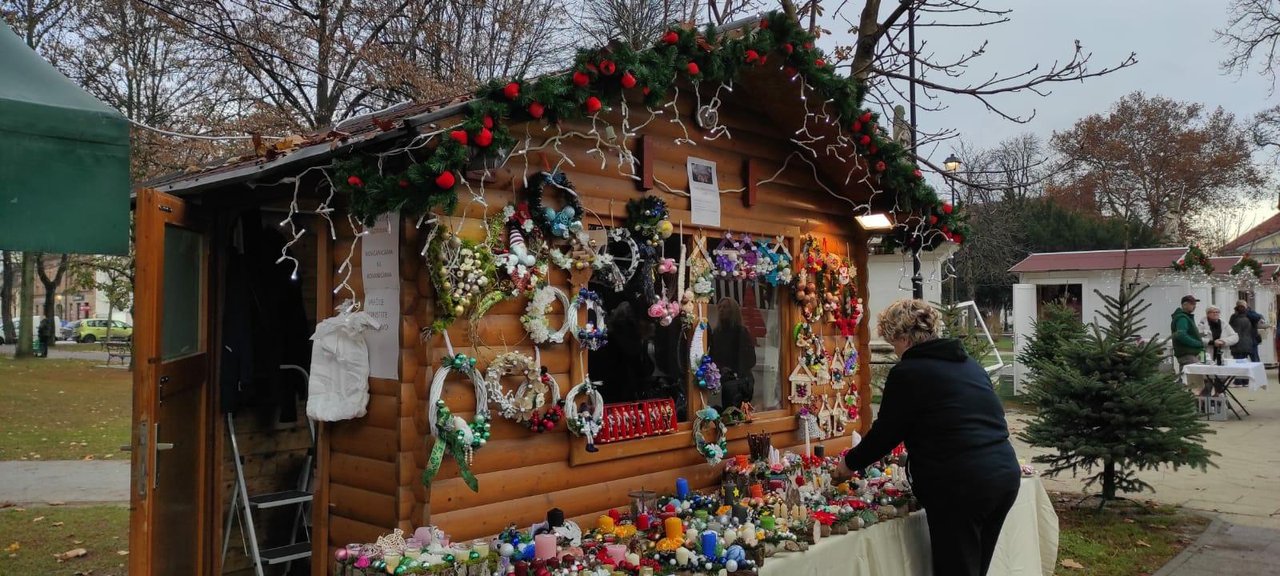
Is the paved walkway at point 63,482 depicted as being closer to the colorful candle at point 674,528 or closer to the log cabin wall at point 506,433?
the log cabin wall at point 506,433

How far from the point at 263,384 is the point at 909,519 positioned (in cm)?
396

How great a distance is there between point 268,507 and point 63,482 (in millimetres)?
5271

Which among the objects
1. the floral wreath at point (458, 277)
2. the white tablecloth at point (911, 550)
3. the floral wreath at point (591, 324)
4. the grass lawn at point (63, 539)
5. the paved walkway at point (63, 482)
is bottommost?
the paved walkway at point (63, 482)

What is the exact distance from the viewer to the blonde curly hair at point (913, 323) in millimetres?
4238

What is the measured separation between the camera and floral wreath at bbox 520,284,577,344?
426 centimetres

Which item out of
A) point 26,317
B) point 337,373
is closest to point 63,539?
point 337,373

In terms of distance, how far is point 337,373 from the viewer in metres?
4.04

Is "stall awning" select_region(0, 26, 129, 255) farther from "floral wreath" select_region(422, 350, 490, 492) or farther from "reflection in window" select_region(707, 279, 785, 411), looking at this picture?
"reflection in window" select_region(707, 279, 785, 411)

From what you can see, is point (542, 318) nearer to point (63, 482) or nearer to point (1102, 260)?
point (63, 482)

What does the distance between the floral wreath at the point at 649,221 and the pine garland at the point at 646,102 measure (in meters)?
0.60

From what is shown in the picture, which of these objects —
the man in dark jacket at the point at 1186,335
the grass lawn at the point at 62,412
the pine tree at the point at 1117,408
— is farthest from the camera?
the man in dark jacket at the point at 1186,335

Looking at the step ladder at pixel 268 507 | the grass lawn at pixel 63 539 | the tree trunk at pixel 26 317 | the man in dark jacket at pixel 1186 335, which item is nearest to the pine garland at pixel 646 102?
the step ladder at pixel 268 507

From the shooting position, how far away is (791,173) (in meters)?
6.10

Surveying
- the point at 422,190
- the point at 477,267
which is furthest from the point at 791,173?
the point at 422,190
